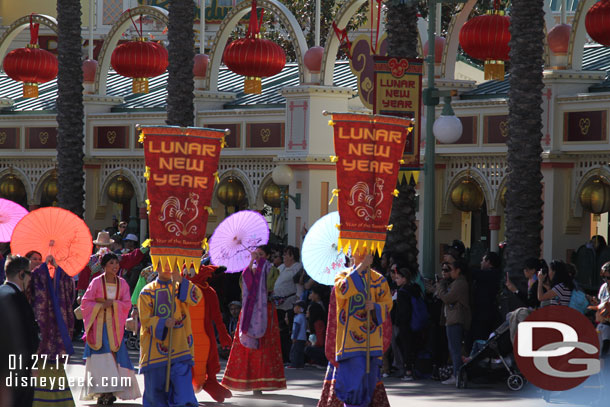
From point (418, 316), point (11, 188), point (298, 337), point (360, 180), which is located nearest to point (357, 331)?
point (360, 180)

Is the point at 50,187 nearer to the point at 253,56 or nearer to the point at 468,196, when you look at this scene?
the point at 253,56

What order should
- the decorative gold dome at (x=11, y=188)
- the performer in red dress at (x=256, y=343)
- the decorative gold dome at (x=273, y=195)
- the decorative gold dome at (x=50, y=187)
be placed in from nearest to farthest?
the performer in red dress at (x=256, y=343)
the decorative gold dome at (x=273, y=195)
the decorative gold dome at (x=50, y=187)
the decorative gold dome at (x=11, y=188)

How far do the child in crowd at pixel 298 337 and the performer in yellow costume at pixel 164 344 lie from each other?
3.97 m

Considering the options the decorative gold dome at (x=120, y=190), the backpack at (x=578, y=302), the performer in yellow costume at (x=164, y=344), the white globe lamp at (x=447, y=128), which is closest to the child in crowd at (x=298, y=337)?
the white globe lamp at (x=447, y=128)

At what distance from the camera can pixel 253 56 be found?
20672mm

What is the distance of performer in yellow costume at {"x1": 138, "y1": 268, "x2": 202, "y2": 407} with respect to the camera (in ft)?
39.4

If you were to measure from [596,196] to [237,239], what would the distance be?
21.5 ft

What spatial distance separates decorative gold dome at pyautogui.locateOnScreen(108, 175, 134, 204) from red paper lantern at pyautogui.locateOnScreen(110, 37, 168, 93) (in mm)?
3369

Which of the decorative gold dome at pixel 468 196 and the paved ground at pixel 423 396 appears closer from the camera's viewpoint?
the paved ground at pixel 423 396

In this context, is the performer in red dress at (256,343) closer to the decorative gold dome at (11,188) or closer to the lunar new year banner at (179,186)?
the lunar new year banner at (179,186)

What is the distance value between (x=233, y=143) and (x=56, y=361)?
477 inches

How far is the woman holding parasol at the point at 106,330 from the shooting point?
12.9m

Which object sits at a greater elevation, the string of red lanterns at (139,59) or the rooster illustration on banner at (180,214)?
the string of red lanterns at (139,59)

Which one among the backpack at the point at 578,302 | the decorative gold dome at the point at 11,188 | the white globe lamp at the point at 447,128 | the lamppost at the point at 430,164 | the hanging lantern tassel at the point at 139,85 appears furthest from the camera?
the decorative gold dome at the point at 11,188
